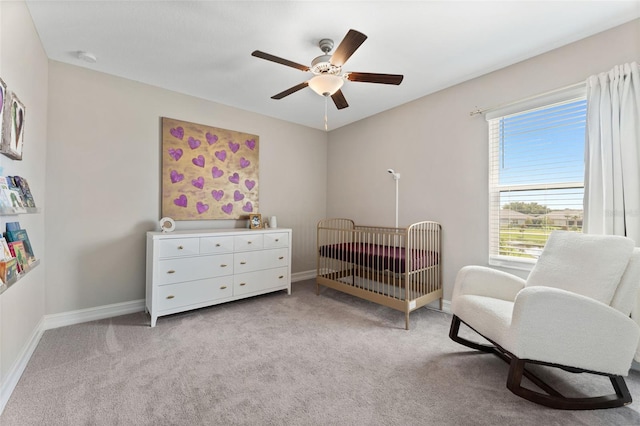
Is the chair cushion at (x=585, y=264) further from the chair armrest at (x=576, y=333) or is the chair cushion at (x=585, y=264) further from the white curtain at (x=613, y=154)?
the white curtain at (x=613, y=154)

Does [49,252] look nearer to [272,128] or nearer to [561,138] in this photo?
[272,128]

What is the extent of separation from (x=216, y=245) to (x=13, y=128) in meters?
1.68

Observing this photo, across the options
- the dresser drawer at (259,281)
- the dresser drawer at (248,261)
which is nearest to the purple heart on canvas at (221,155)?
the dresser drawer at (248,261)

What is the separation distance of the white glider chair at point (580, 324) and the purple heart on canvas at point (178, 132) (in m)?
3.32

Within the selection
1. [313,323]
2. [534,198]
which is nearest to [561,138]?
[534,198]

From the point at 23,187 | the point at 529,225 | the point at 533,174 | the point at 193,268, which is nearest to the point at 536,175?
the point at 533,174

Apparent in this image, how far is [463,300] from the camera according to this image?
6.34ft

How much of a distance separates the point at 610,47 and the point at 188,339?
3924 mm

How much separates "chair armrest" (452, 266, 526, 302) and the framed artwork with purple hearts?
104 inches

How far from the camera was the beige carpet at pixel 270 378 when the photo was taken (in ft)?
4.52

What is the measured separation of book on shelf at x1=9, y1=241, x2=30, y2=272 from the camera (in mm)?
1441

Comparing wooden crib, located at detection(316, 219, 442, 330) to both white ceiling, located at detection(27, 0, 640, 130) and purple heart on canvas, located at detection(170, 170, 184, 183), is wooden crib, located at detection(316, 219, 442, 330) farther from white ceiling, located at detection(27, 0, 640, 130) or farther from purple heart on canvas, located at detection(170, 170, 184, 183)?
purple heart on canvas, located at detection(170, 170, 184, 183)

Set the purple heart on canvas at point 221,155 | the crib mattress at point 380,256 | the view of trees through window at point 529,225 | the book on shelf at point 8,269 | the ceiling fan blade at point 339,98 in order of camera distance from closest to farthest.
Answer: the book on shelf at point 8,269 → the view of trees through window at point 529,225 → the ceiling fan blade at point 339,98 → the crib mattress at point 380,256 → the purple heart on canvas at point 221,155

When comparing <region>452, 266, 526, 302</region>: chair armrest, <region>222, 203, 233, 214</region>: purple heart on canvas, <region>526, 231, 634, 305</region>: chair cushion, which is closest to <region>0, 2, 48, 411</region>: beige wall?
<region>222, 203, 233, 214</region>: purple heart on canvas
